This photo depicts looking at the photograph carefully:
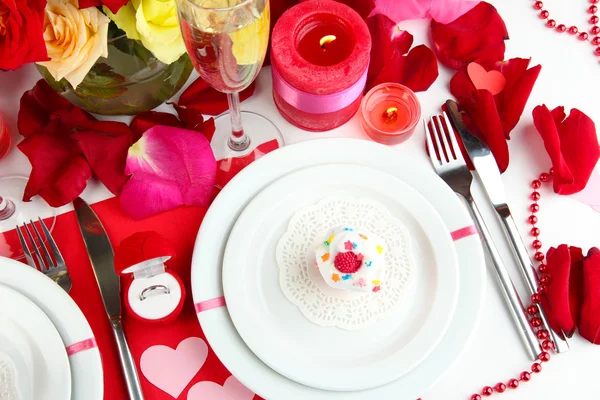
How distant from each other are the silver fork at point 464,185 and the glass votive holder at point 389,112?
3 cm

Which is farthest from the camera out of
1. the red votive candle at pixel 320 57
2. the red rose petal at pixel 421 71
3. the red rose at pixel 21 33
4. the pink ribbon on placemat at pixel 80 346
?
the red rose petal at pixel 421 71

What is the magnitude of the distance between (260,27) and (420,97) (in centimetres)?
32

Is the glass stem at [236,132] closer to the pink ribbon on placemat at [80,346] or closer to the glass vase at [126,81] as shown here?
the glass vase at [126,81]

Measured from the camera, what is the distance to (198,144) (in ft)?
2.41

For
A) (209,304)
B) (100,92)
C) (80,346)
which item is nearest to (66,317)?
(80,346)

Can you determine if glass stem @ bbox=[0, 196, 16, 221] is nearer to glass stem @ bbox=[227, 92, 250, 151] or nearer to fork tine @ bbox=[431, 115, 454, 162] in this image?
glass stem @ bbox=[227, 92, 250, 151]

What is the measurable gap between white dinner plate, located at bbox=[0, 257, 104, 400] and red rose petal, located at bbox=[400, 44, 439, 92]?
1.72ft

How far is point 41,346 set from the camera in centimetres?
60

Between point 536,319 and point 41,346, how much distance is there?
562mm

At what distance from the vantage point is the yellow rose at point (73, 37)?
22.4 inches

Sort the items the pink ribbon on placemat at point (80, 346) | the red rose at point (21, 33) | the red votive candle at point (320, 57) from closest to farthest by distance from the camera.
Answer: the red rose at point (21, 33) → the pink ribbon on placemat at point (80, 346) → the red votive candle at point (320, 57)

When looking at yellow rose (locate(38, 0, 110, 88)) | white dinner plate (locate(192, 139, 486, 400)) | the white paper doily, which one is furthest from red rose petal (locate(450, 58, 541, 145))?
yellow rose (locate(38, 0, 110, 88))

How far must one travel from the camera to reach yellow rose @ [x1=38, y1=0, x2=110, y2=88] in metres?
0.57

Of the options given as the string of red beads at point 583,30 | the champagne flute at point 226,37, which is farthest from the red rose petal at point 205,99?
the string of red beads at point 583,30
